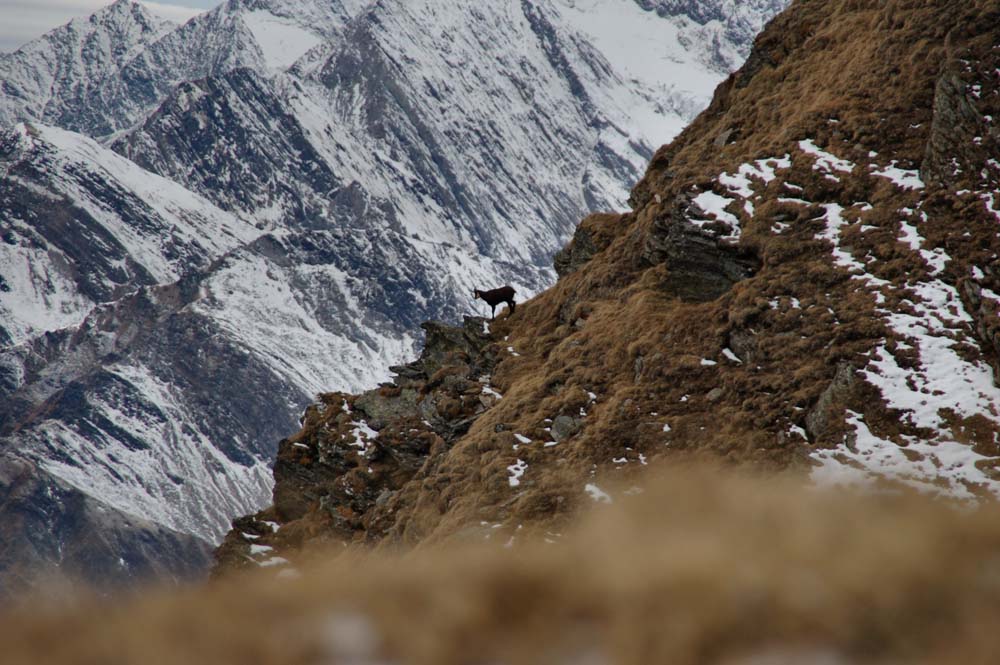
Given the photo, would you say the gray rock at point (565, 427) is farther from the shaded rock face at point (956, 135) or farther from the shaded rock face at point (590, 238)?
the shaded rock face at point (590, 238)

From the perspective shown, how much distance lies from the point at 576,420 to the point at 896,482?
8947 mm

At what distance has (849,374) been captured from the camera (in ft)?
65.3

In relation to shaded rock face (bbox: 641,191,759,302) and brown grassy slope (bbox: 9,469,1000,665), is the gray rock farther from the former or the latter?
brown grassy slope (bbox: 9,469,1000,665)

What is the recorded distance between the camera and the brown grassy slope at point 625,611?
414cm

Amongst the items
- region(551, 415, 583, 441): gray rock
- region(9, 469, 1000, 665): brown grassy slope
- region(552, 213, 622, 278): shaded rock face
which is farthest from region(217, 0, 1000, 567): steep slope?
region(9, 469, 1000, 665): brown grassy slope

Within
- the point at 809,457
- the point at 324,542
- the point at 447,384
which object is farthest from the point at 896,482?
the point at 324,542

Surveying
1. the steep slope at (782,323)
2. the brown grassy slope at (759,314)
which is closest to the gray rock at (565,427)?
the steep slope at (782,323)

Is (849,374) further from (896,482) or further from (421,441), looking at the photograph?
(421,441)

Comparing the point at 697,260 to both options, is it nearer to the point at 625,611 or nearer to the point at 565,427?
the point at 565,427

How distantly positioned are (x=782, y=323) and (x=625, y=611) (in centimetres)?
1924

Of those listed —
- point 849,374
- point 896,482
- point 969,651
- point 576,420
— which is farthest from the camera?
point 576,420

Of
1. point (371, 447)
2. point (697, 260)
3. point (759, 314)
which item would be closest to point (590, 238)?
point (697, 260)

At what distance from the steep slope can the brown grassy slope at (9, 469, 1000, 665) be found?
13.7 metres

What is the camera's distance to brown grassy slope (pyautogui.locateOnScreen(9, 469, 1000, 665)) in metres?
4.14
